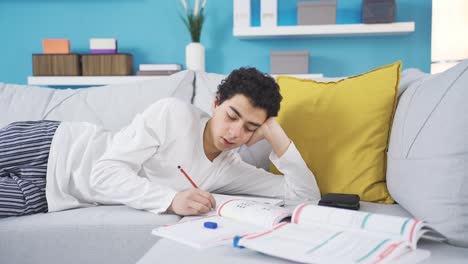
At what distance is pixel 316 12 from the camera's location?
8.77 ft

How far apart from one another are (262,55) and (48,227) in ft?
6.67

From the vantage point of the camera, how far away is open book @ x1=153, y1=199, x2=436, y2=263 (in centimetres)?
68

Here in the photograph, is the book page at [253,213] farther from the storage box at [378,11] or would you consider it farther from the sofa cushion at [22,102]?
the storage box at [378,11]

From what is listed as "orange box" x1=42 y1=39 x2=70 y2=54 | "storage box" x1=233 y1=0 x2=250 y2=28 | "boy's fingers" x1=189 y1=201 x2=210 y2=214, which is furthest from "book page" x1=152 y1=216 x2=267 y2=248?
"orange box" x1=42 y1=39 x2=70 y2=54

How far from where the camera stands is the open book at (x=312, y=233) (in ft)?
2.24

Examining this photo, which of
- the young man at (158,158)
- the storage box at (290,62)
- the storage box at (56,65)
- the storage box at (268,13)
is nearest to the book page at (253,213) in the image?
the young man at (158,158)

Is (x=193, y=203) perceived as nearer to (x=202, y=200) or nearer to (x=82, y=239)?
(x=202, y=200)

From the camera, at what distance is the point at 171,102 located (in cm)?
135

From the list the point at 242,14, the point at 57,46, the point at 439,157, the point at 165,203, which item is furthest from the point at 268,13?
the point at 439,157

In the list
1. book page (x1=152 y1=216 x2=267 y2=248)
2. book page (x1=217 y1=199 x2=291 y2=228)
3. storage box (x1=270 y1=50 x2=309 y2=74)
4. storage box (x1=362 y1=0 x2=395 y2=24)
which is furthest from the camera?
storage box (x1=270 y1=50 x2=309 y2=74)

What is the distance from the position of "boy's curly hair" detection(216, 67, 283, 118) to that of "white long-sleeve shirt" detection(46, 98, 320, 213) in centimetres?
12

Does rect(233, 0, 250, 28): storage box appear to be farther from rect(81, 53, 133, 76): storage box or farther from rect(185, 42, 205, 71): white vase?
rect(81, 53, 133, 76): storage box

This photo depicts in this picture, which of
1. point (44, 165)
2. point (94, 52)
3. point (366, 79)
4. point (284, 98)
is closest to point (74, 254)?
point (44, 165)

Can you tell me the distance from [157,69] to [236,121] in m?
1.65
